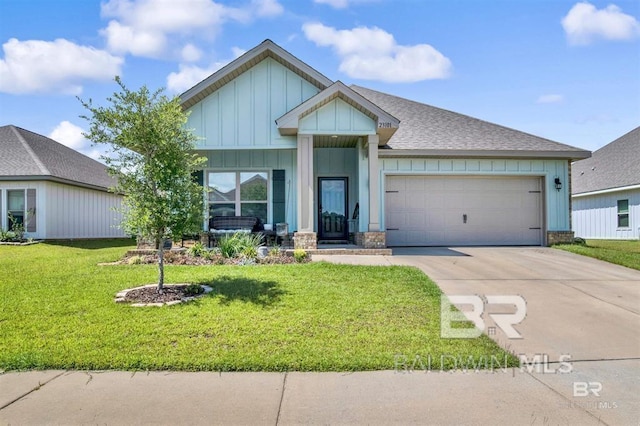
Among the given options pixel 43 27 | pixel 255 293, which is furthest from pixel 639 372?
pixel 43 27

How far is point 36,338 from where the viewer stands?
472cm

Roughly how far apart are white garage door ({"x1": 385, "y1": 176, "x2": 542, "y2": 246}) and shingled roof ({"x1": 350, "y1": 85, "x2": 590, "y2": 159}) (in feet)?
3.31

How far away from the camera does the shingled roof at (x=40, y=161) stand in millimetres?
16016

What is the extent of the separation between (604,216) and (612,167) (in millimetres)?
2680

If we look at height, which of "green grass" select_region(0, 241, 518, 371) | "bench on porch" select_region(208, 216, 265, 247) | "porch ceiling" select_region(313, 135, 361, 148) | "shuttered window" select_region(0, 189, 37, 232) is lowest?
"green grass" select_region(0, 241, 518, 371)

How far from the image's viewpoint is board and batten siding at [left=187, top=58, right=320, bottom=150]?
12.1m

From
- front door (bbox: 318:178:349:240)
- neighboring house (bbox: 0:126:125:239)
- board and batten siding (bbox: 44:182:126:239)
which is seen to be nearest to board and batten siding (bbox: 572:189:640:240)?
front door (bbox: 318:178:349:240)

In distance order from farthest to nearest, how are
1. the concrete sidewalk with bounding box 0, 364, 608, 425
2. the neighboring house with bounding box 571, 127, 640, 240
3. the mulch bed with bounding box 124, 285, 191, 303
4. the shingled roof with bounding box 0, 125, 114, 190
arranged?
1. the neighboring house with bounding box 571, 127, 640, 240
2. the shingled roof with bounding box 0, 125, 114, 190
3. the mulch bed with bounding box 124, 285, 191, 303
4. the concrete sidewalk with bounding box 0, 364, 608, 425

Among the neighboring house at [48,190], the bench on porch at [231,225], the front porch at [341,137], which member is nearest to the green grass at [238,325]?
the front porch at [341,137]

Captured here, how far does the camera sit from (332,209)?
1408cm

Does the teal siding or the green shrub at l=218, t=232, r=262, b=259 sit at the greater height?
the teal siding

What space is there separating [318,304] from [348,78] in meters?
14.3

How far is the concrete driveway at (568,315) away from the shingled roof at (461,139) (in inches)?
149

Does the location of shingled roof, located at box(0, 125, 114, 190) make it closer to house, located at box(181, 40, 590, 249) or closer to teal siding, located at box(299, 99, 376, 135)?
house, located at box(181, 40, 590, 249)
